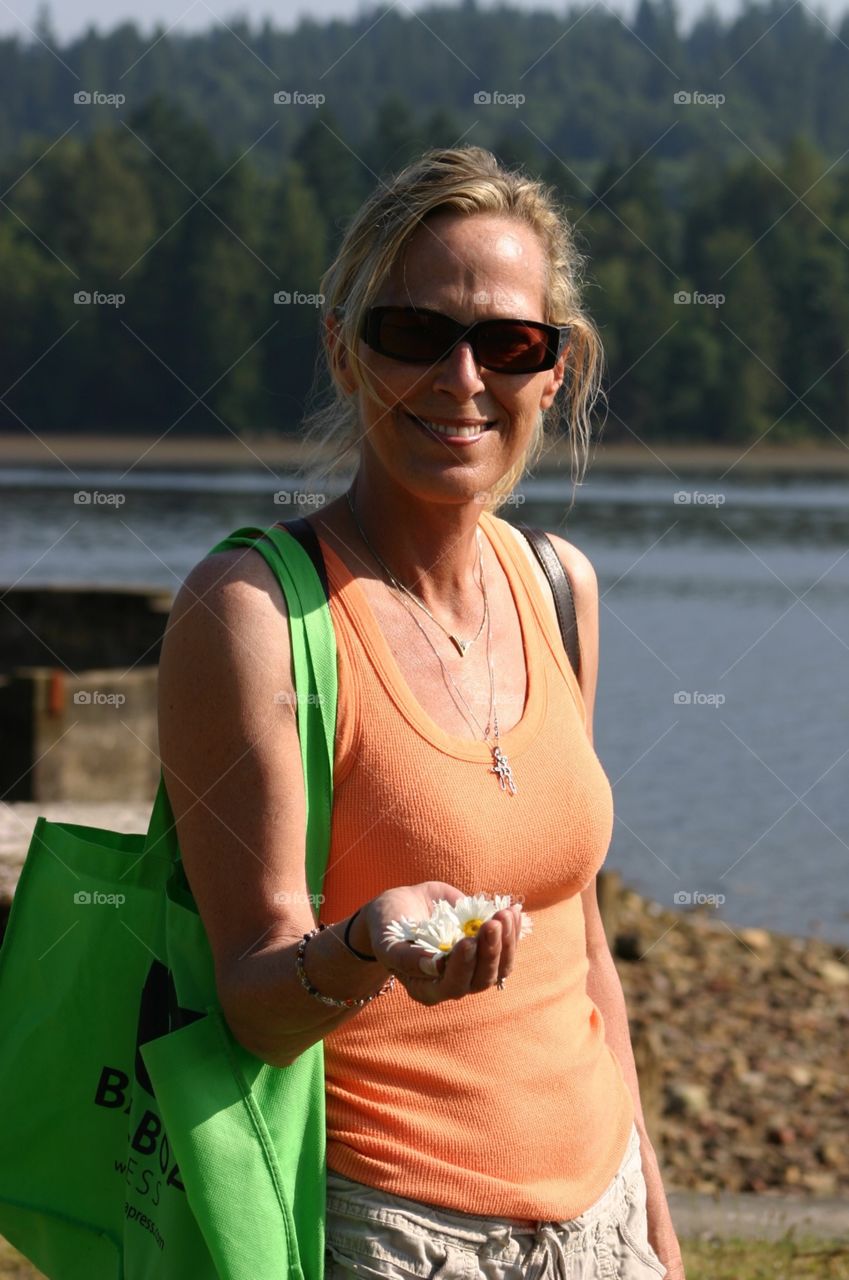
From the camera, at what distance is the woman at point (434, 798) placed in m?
1.95

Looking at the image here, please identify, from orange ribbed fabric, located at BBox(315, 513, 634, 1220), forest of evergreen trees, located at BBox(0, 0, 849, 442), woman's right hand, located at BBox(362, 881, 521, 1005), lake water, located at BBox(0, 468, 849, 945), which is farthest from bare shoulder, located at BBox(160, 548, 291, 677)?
forest of evergreen trees, located at BBox(0, 0, 849, 442)

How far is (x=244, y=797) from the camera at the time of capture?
1940mm

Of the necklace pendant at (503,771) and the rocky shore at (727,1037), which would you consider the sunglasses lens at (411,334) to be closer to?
the necklace pendant at (503,771)

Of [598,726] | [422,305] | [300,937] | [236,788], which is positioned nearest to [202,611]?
[236,788]

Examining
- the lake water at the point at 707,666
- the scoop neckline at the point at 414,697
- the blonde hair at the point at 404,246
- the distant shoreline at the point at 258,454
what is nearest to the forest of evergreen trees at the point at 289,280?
the distant shoreline at the point at 258,454

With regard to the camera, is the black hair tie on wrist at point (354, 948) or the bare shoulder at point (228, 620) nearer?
the black hair tie on wrist at point (354, 948)

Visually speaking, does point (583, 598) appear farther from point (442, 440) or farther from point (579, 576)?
point (442, 440)

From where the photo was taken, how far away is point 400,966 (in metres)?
1.73

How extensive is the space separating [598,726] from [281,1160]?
13.9 m

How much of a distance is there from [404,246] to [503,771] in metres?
0.65

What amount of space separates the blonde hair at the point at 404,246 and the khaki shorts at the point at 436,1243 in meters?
0.94

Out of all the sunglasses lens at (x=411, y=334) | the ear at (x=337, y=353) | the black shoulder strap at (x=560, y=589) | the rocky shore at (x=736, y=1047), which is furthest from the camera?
the rocky shore at (x=736, y=1047)

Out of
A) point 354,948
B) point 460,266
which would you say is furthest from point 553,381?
point 354,948

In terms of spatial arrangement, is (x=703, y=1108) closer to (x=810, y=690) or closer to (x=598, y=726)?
(x=598, y=726)
